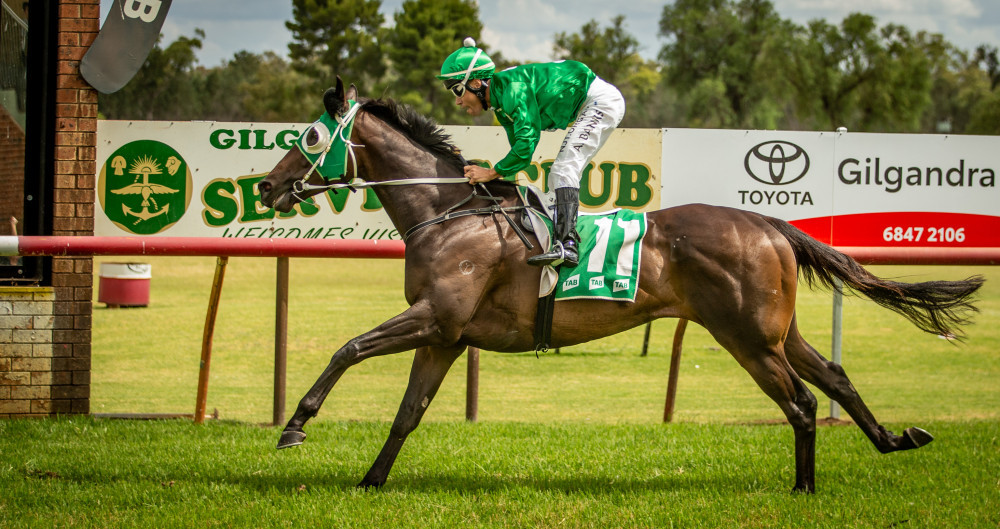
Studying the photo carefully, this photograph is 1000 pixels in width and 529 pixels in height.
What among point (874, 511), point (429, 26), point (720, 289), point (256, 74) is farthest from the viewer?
point (256, 74)

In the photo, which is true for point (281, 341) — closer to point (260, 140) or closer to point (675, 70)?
point (260, 140)

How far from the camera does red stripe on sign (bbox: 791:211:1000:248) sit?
789 centimetres

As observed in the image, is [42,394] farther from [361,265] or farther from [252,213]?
[361,265]

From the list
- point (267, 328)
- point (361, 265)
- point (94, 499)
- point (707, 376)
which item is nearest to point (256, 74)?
point (361, 265)

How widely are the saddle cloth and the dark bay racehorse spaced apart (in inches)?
3.2

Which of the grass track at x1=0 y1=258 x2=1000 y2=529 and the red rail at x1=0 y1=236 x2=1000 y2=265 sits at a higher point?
the red rail at x1=0 y1=236 x2=1000 y2=265

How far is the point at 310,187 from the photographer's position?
200 inches

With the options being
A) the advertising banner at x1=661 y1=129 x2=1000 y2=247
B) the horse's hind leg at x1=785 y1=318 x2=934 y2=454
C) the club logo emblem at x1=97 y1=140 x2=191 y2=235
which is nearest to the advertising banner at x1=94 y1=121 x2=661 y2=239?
the club logo emblem at x1=97 y1=140 x2=191 y2=235

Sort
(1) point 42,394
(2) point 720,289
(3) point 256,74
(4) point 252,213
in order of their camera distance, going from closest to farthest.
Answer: (2) point 720,289
(1) point 42,394
(4) point 252,213
(3) point 256,74

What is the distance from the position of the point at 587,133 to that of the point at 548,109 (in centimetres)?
26

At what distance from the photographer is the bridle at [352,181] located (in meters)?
5.05

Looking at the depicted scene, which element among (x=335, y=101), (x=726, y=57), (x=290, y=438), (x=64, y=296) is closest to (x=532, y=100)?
(x=335, y=101)

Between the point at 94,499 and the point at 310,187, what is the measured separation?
1970mm

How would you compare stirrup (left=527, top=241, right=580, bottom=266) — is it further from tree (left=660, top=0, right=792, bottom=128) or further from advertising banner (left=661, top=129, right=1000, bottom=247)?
tree (left=660, top=0, right=792, bottom=128)
